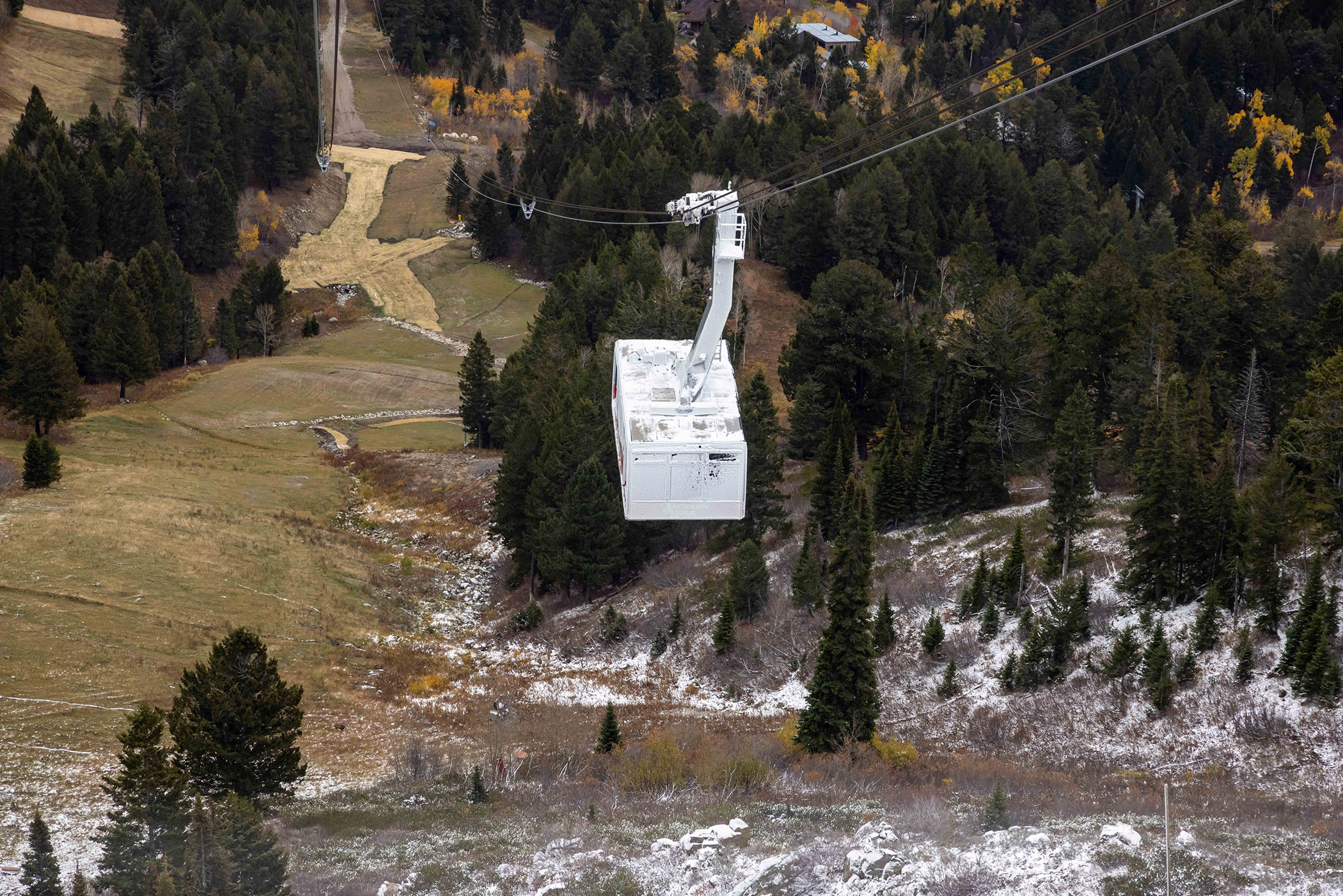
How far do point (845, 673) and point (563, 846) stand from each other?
9536mm

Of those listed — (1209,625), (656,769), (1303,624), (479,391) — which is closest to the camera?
(656,769)

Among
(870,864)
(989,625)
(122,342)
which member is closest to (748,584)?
(989,625)

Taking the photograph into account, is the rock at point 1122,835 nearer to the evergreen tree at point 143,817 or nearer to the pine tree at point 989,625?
the pine tree at point 989,625

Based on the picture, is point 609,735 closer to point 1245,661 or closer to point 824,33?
point 1245,661

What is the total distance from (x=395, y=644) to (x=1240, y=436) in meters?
30.5

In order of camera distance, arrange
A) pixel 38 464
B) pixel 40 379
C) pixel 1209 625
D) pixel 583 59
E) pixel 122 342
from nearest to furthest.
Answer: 1. pixel 1209 625
2. pixel 38 464
3. pixel 40 379
4. pixel 122 342
5. pixel 583 59

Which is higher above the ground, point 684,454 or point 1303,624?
point 684,454

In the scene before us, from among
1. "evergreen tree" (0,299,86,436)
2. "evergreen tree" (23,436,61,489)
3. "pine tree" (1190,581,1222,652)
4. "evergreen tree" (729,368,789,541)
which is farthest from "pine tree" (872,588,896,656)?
"evergreen tree" (0,299,86,436)

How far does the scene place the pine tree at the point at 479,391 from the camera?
7756 centimetres

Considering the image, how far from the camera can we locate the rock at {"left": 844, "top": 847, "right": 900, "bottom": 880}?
25344mm

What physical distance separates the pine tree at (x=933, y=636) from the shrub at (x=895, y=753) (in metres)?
7.04

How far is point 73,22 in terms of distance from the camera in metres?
139

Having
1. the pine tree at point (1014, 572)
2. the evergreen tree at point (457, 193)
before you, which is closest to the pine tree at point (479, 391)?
the pine tree at point (1014, 572)

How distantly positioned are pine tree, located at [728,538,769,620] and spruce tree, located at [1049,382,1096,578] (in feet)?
32.1
